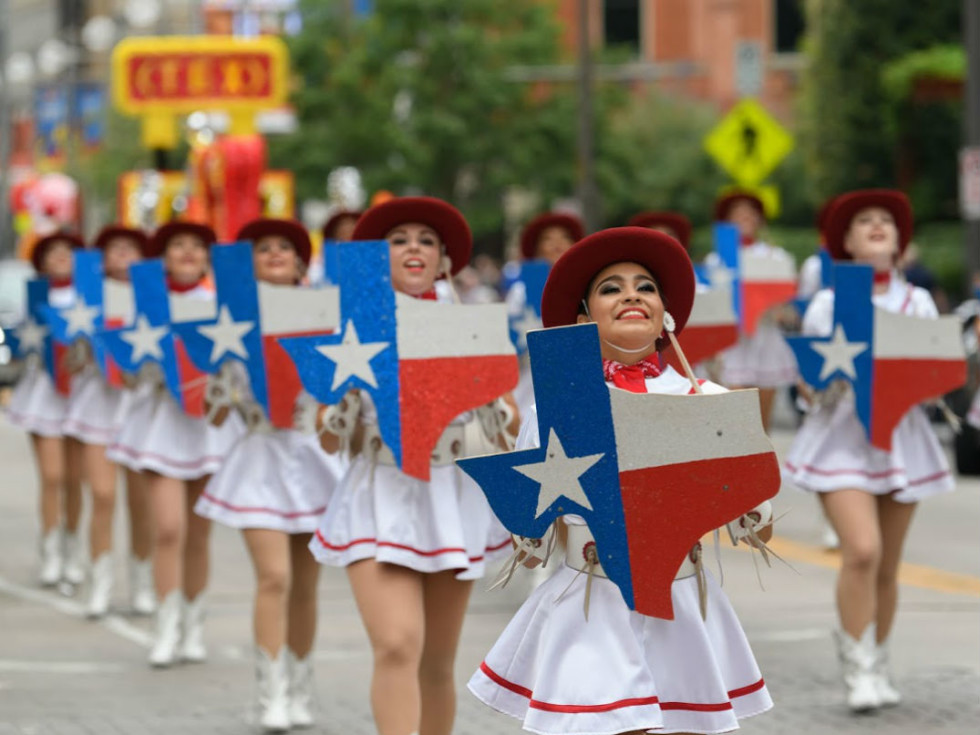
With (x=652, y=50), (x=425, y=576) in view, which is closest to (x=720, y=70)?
(x=652, y=50)

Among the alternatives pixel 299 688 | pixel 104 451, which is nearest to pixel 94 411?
pixel 104 451

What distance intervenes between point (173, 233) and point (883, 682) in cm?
399

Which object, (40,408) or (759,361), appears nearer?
(40,408)

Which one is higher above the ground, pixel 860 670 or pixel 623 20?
pixel 623 20

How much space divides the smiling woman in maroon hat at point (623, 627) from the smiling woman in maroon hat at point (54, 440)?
24.7ft

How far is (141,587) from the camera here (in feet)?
38.3

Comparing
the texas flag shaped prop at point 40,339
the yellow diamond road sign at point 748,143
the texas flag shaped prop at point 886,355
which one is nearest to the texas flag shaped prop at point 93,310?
the texas flag shaped prop at point 40,339

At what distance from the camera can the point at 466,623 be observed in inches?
433

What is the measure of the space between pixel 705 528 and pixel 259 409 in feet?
12.0

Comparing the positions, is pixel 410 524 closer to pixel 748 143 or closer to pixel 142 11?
pixel 748 143

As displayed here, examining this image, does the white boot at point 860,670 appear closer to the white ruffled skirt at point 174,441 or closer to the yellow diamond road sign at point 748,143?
the white ruffled skirt at point 174,441

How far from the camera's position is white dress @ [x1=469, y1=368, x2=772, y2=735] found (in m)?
5.38

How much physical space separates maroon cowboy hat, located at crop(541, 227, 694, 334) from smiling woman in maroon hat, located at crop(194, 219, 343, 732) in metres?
2.95

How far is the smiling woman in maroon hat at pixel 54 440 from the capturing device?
12922 millimetres
